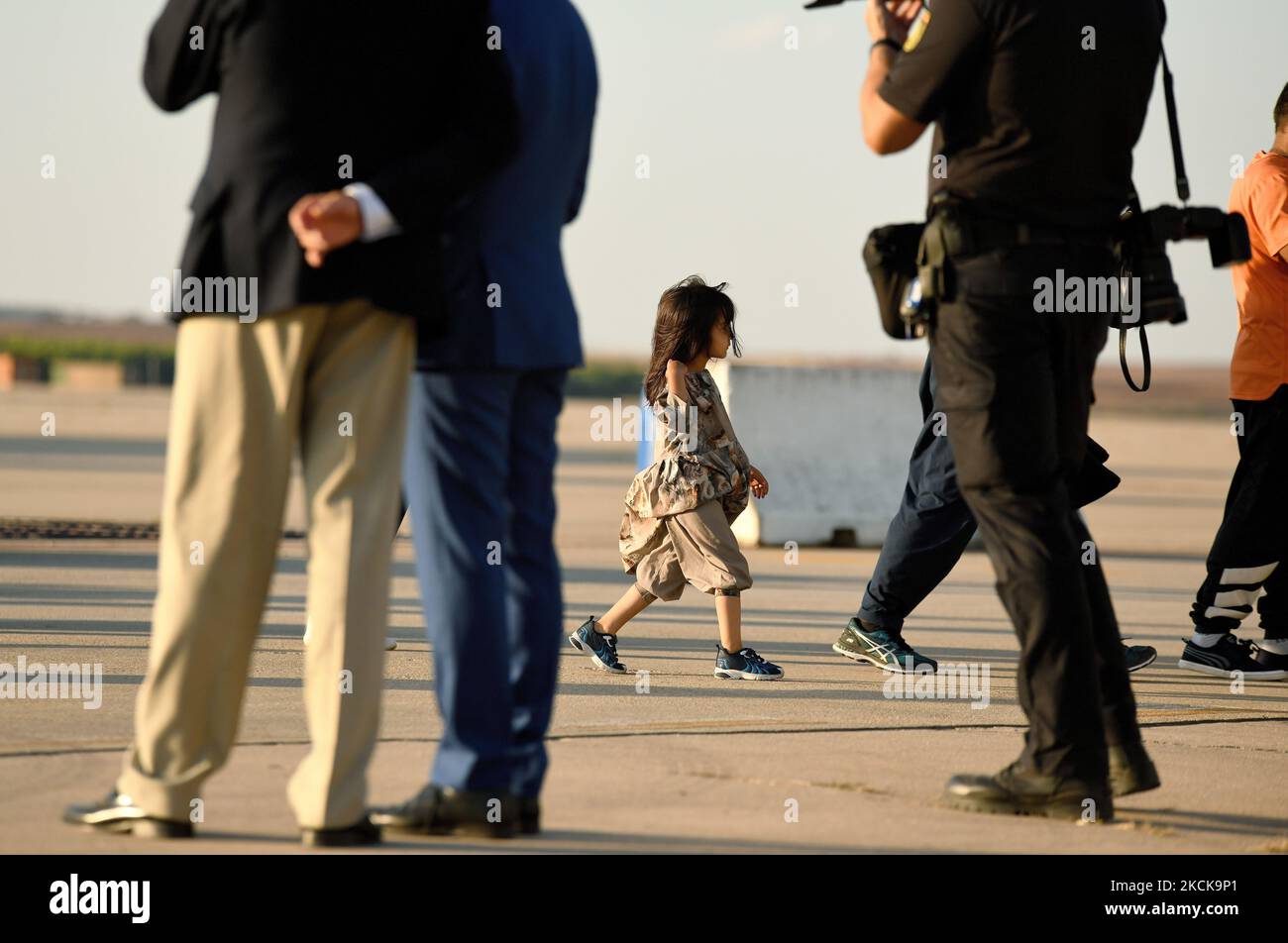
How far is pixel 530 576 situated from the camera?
4273mm

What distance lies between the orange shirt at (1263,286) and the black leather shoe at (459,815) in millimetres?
4032

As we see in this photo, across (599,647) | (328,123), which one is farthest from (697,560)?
(328,123)

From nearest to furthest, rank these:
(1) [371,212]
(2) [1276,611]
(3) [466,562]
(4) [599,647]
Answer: (1) [371,212] → (3) [466,562] → (4) [599,647] → (2) [1276,611]

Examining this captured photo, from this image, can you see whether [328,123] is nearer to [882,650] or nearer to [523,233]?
[523,233]

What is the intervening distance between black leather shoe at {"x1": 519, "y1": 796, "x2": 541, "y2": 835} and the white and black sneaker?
397 cm

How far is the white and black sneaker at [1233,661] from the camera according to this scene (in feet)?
23.6

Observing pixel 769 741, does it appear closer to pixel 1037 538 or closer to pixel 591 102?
→ pixel 1037 538

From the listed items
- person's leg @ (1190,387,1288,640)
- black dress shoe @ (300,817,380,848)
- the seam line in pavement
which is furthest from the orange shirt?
black dress shoe @ (300,817,380,848)

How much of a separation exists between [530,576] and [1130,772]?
168 cm

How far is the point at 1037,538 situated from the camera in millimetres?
4430

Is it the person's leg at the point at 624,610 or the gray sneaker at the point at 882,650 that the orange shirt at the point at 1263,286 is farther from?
the person's leg at the point at 624,610

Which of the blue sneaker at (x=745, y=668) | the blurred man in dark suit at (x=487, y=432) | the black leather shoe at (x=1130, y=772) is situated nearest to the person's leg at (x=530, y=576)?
the blurred man in dark suit at (x=487, y=432)

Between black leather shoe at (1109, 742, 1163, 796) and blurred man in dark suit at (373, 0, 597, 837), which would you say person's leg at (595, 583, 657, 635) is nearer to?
black leather shoe at (1109, 742, 1163, 796)

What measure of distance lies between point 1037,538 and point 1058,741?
1.66 feet
